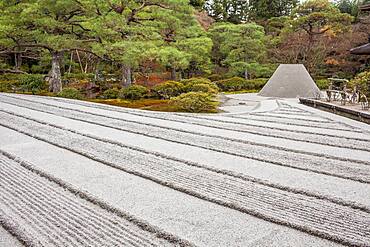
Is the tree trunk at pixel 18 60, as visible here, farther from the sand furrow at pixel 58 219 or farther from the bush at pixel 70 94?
the sand furrow at pixel 58 219

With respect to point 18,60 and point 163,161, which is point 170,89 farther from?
point 18,60

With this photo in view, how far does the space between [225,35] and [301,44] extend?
403 centimetres

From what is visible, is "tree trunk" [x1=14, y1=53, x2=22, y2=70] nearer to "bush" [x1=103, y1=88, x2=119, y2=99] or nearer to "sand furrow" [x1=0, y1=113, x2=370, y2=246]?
"bush" [x1=103, y1=88, x2=119, y2=99]

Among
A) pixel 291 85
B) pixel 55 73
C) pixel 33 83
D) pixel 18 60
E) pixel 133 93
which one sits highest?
pixel 18 60

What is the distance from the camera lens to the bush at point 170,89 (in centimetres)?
1120

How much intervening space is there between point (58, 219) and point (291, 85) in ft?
38.0

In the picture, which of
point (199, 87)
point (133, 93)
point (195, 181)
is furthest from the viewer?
point (133, 93)

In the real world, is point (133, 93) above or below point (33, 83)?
below

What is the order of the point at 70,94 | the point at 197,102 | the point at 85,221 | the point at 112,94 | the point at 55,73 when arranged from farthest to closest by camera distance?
1. the point at 55,73
2. the point at 112,94
3. the point at 70,94
4. the point at 197,102
5. the point at 85,221

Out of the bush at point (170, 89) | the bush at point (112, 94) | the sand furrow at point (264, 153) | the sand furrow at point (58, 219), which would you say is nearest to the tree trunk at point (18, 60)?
the bush at point (112, 94)

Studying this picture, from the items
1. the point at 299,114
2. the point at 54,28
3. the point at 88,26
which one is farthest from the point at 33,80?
the point at 299,114

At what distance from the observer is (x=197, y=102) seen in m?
8.43

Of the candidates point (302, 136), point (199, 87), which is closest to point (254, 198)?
point (302, 136)

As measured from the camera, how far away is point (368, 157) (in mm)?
3969
